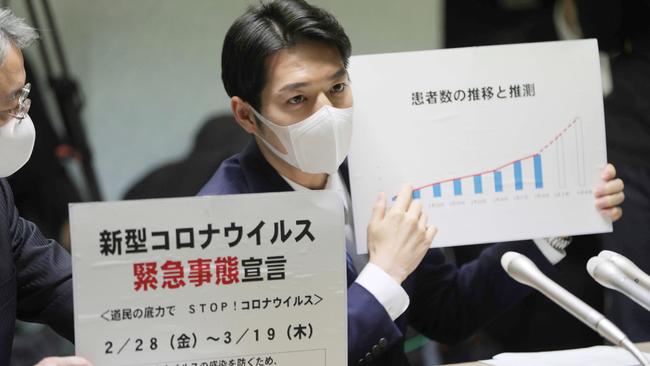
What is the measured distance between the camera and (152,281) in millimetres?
1575

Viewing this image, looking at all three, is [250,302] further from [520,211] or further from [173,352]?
[520,211]

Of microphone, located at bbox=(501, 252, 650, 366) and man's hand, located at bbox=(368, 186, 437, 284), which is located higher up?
man's hand, located at bbox=(368, 186, 437, 284)

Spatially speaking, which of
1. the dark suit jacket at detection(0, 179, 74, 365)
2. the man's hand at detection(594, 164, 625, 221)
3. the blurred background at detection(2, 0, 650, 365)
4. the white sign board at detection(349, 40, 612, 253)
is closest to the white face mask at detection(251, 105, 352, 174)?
the white sign board at detection(349, 40, 612, 253)

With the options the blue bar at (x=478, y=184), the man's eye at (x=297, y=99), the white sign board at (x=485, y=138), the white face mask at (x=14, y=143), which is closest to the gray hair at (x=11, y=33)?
the white face mask at (x=14, y=143)

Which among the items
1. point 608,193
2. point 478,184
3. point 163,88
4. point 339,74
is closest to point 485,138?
point 478,184

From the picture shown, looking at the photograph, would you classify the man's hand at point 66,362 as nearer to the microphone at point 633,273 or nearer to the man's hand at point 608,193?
the microphone at point 633,273

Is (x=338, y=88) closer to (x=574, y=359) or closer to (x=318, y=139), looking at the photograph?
(x=318, y=139)

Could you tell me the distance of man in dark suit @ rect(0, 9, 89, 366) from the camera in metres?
1.67

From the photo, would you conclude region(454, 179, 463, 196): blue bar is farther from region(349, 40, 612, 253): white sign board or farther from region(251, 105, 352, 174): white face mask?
region(251, 105, 352, 174): white face mask

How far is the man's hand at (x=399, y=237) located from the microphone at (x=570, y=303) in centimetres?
24

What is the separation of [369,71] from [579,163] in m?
0.56

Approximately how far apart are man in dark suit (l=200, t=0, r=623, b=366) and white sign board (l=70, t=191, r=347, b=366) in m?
0.20

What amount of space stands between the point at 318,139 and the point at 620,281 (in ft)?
2.15

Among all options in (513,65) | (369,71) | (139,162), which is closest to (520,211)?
(513,65)
